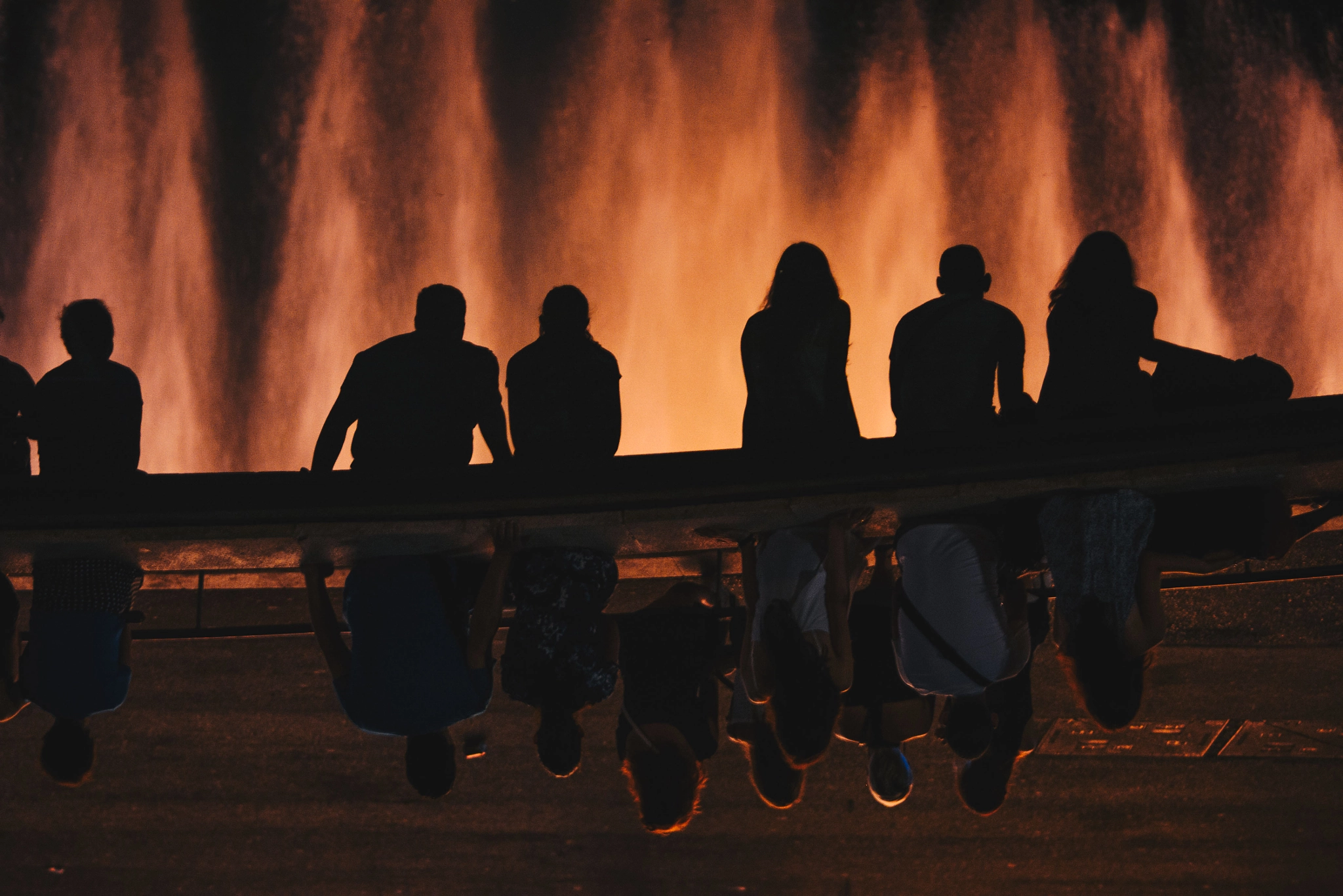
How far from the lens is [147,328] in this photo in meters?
8.51

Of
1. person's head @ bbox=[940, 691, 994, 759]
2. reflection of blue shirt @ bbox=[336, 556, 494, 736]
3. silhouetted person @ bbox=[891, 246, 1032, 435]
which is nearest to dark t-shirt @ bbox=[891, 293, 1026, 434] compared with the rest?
silhouetted person @ bbox=[891, 246, 1032, 435]

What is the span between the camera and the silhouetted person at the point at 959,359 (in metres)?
4.08

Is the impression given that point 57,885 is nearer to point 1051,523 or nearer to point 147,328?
point 147,328

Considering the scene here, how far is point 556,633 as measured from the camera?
419 cm

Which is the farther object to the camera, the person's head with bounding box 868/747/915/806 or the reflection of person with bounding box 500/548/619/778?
the person's head with bounding box 868/747/915/806

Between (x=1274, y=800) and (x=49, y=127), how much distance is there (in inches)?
412

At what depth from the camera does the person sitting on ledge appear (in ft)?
14.3

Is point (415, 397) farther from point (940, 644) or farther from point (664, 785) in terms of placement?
point (940, 644)

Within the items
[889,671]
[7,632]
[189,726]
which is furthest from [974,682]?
[189,726]

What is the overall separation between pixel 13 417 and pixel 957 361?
4.15 meters

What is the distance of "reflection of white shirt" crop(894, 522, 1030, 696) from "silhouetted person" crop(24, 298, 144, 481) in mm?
3396

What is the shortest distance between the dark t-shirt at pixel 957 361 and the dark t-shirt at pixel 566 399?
4.07ft

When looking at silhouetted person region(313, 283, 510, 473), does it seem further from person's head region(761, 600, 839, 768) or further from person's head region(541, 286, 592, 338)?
person's head region(761, 600, 839, 768)

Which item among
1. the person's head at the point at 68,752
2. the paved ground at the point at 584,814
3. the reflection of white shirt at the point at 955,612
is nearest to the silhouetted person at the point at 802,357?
the reflection of white shirt at the point at 955,612
